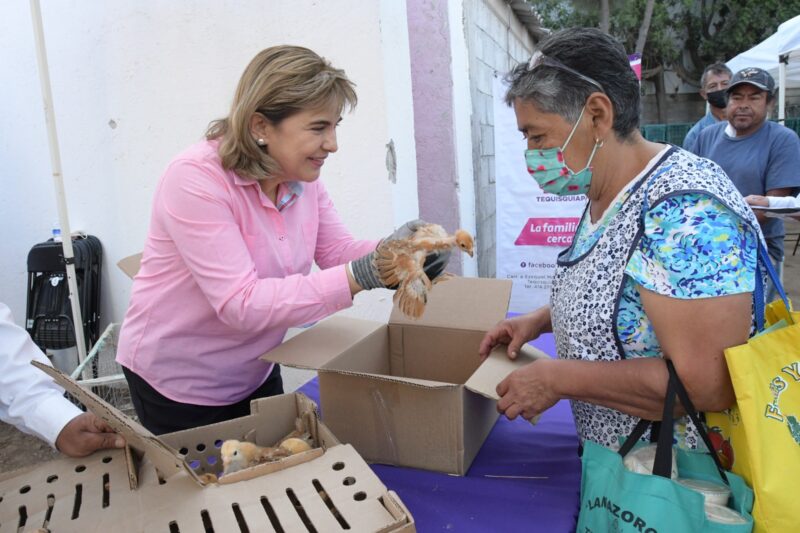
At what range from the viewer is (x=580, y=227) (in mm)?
1562

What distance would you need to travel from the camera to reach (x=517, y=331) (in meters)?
1.70

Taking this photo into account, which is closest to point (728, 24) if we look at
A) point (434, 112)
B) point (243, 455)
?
point (434, 112)

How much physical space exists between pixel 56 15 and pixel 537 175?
362 cm

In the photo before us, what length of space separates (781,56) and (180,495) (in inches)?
342

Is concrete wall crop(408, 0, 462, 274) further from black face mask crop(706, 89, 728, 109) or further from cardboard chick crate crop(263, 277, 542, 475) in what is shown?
black face mask crop(706, 89, 728, 109)

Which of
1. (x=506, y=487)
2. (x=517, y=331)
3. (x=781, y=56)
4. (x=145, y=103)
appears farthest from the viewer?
(x=781, y=56)

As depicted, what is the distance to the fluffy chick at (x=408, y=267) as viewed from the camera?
146 cm

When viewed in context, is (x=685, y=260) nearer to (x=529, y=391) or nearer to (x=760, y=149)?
(x=529, y=391)

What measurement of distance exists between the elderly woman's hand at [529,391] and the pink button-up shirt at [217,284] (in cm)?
46

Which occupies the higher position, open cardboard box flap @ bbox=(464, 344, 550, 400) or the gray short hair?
the gray short hair

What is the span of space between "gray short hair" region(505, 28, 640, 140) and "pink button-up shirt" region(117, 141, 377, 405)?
2.22ft

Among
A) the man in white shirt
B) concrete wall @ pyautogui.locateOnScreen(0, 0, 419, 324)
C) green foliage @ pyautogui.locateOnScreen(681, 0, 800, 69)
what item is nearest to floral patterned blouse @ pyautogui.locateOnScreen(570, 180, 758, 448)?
the man in white shirt

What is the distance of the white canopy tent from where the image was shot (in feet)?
23.6

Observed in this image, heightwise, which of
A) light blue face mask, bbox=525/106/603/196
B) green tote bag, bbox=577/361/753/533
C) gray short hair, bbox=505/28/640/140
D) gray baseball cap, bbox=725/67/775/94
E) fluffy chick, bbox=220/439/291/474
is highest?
gray baseball cap, bbox=725/67/775/94
